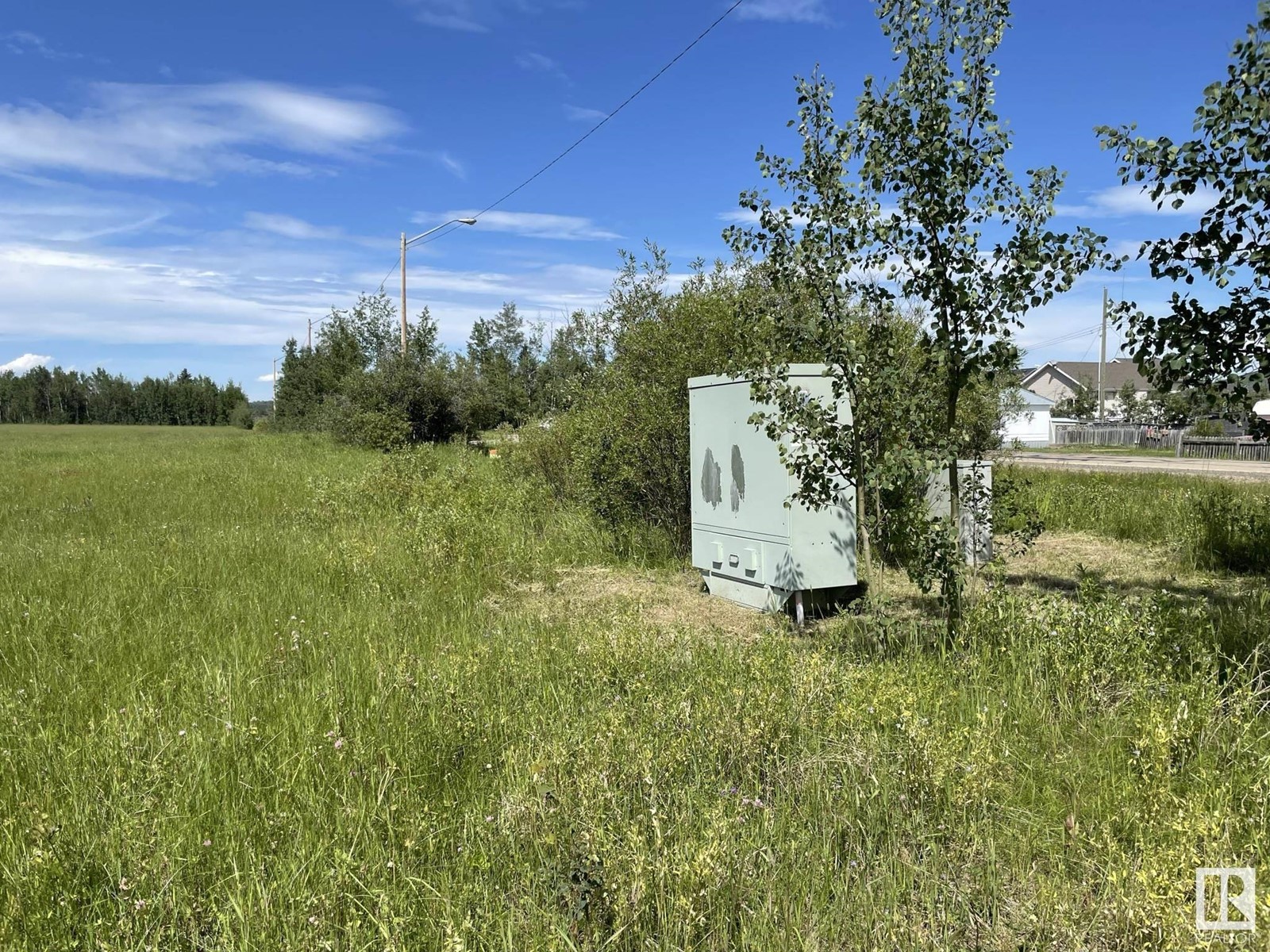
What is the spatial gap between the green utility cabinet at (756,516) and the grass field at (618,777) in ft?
1.64

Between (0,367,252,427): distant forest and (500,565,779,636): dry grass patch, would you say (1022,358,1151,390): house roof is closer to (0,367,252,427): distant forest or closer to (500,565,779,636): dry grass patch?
(500,565,779,636): dry grass patch

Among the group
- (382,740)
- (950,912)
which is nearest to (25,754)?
(382,740)

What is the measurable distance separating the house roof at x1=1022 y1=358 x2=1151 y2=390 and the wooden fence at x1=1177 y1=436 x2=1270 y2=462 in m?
30.9

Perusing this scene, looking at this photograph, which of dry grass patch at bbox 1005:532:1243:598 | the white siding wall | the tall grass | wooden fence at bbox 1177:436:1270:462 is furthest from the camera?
the white siding wall

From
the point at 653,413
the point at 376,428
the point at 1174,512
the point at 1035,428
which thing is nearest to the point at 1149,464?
the point at 1174,512

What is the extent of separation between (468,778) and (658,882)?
1.10 m

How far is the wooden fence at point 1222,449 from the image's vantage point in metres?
29.6

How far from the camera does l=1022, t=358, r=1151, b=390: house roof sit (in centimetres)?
6638

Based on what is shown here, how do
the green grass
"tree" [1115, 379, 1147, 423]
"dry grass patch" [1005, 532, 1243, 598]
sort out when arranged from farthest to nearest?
1. "tree" [1115, 379, 1147, 423]
2. the green grass
3. "dry grass patch" [1005, 532, 1243, 598]

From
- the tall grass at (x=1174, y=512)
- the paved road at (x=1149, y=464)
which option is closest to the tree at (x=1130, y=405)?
the paved road at (x=1149, y=464)

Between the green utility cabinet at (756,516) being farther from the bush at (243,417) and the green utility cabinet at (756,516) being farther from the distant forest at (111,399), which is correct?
the distant forest at (111,399)

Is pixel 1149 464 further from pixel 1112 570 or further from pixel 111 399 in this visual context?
pixel 111 399

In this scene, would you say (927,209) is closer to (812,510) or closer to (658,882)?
(812,510)

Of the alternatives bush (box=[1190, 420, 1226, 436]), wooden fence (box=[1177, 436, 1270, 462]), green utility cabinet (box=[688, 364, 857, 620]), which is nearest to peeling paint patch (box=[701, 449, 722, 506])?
green utility cabinet (box=[688, 364, 857, 620])
